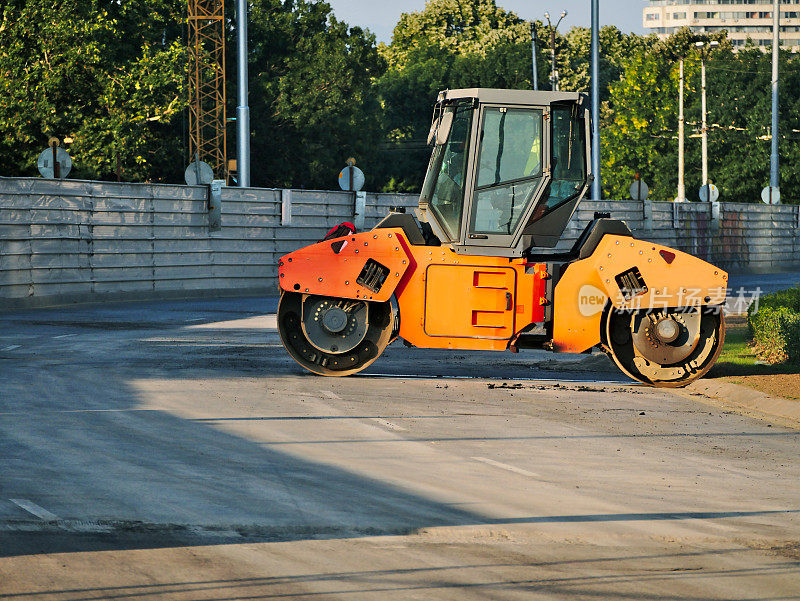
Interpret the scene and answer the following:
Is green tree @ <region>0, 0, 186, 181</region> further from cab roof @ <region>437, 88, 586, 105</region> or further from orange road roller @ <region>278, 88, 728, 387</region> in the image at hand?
orange road roller @ <region>278, 88, 728, 387</region>

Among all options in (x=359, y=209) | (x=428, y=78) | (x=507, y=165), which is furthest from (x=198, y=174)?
(x=428, y=78)

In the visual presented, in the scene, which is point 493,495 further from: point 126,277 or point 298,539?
point 126,277

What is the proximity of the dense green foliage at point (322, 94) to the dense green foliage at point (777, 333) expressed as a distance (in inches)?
1024

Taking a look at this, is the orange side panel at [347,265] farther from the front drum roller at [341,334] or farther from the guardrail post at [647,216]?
the guardrail post at [647,216]

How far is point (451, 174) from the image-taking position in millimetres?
16375

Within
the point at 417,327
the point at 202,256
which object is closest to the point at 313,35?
the point at 202,256

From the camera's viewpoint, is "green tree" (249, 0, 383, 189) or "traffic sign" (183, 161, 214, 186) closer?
"traffic sign" (183, 161, 214, 186)

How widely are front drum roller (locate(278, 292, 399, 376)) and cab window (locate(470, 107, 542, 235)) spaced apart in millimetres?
1783

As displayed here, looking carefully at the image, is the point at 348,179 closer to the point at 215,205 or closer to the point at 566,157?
the point at 215,205

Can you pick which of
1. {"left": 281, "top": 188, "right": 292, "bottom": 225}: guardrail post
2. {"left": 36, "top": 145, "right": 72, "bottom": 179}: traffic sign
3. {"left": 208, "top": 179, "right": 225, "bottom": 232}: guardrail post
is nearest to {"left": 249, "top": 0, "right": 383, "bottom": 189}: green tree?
{"left": 281, "top": 188, "right": 292, "bottom": 225}: guardrail post

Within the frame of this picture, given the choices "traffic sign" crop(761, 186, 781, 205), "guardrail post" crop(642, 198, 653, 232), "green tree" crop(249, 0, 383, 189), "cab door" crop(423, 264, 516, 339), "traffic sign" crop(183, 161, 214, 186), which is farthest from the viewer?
"green tree" crop(249, 0, 383, 189)

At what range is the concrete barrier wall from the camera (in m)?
27.6

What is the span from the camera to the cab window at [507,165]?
16.1 m

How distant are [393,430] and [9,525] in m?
4.61
